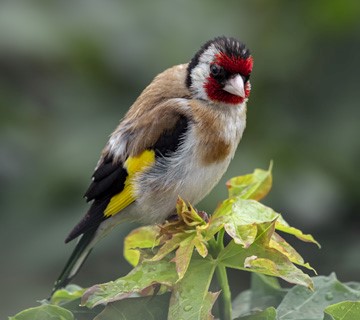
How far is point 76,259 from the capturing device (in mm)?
3477

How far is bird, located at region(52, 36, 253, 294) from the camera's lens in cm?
362

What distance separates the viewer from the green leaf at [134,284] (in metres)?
2.45

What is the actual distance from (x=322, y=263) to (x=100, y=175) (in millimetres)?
1589

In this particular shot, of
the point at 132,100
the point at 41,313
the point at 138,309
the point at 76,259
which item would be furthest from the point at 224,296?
the point at 132,100

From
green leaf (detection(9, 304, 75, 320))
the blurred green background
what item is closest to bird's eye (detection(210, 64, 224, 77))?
the blurred green background

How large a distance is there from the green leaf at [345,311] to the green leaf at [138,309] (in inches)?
15.9

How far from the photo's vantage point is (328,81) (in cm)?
508

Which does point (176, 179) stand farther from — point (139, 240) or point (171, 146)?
point (139, 240)

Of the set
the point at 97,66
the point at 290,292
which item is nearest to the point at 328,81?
the point at 97,66

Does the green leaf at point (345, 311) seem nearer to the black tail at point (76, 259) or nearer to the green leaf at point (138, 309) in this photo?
the green leaf at point (138, 309)

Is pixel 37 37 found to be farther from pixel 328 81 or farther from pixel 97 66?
pixel 328 81

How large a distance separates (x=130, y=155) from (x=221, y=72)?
445 millimetres

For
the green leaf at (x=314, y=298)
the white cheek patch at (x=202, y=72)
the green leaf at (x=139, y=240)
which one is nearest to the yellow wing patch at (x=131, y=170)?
the white cheek patch at (x=202, y=72)

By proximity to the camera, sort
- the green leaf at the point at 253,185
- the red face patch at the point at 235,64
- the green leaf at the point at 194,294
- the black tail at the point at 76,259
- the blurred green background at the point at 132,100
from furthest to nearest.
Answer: the blurred green background at the point at 132,100
the red face patch at the point at 235,64
the black tail at the point at 76,259
the green leaf at the point at 253,185
the green leaf at the point at 194,294
